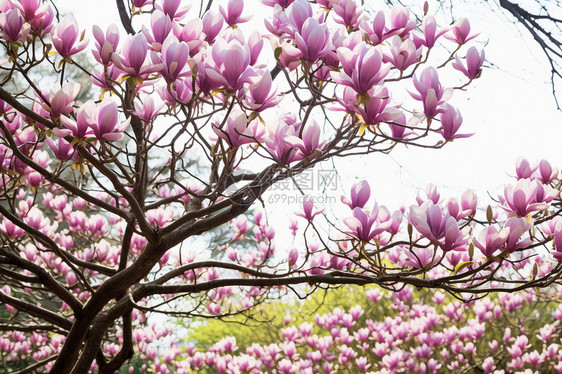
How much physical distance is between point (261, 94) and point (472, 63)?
0.83 m

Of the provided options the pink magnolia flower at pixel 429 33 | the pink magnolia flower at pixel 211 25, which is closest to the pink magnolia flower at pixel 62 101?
the pink magnolia flower at pixel 211 25

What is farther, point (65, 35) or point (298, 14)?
point (65, 35)

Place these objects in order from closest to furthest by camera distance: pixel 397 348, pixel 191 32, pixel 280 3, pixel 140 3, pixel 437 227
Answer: pixel 437 227
pixel 191 32
pixel 280 3
pixel 140 3
pixel 397 348

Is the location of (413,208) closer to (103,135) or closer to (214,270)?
(103,135)

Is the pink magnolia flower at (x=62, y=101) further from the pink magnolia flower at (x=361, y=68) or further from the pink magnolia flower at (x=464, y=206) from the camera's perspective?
the pink magnolia flower at (x=464, y=206)

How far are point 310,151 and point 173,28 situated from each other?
1.90 feet

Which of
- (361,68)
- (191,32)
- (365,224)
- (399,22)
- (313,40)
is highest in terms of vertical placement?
(399,22)

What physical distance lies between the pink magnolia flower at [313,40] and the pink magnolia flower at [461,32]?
0.70m

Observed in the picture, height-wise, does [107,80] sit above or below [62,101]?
Result: above

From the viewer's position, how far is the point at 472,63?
6.05ft

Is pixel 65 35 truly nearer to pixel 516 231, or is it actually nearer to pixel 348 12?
pixel 348 12

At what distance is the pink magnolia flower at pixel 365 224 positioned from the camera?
156 cm

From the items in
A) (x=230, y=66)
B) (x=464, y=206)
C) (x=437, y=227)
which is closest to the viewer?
(x=230, y=66)

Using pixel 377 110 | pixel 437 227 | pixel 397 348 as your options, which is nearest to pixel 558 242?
pixel 437 227
